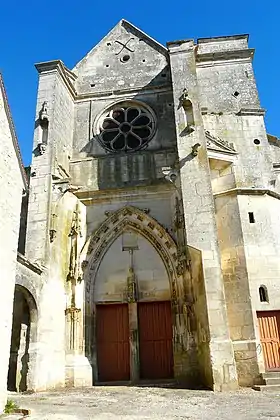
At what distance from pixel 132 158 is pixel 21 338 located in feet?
18.2

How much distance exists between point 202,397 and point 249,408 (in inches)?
55.7

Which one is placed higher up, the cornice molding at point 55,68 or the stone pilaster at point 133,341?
the cornice molding at point 55,68

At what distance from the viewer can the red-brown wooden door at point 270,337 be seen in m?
8.36

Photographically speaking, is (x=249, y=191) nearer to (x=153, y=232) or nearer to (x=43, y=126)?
(x=153, y=232)

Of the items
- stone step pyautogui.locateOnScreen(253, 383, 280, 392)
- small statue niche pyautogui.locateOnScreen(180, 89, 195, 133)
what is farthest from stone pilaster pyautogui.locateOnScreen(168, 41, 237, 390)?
stone step pyautogui.locateOnScreen(253, 383, 280, 392)

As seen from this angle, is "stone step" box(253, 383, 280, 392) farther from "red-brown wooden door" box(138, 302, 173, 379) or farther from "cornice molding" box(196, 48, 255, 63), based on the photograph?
"cornice molding" box(196, 48, 255, 63)

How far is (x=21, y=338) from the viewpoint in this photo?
328 inches

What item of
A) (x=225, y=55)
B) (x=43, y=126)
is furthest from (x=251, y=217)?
(x=43, y=126)

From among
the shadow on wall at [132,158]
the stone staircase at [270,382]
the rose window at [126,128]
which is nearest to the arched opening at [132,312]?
the shadow on wall at [132,158]

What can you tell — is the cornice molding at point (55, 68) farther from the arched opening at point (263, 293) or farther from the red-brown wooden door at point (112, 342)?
the arched opening at point (263, 293)

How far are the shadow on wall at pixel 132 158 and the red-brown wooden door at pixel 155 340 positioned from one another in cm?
334

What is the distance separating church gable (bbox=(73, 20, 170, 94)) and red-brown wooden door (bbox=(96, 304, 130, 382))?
22.7 feet

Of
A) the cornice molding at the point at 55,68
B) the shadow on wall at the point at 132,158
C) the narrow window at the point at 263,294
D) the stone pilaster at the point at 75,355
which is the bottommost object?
the stone pilaster at the point at 75,355

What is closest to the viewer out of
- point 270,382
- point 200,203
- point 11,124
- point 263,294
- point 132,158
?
point 11,124
